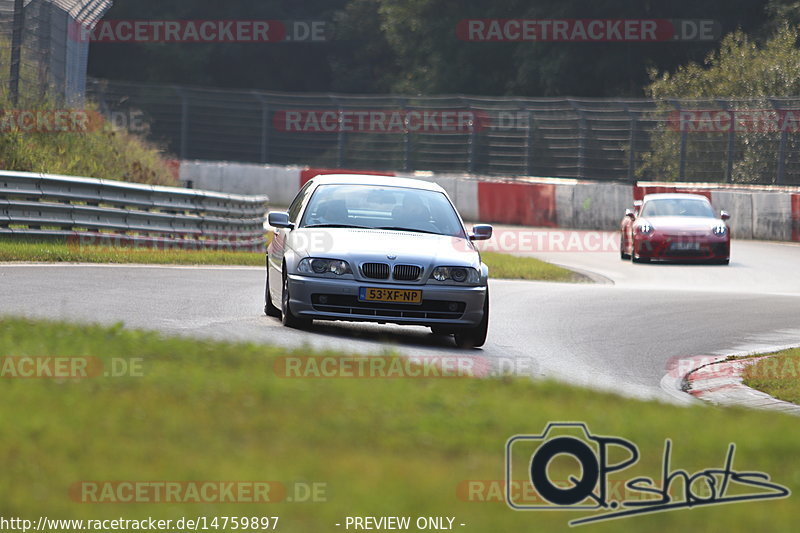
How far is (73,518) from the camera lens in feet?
15.7

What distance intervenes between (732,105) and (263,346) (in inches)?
1075

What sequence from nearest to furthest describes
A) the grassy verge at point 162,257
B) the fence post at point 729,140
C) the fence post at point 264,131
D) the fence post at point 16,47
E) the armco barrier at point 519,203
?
the grassy verge at point 162,257 < the fence post at point 16,47 < the fence post at point 729,140 < the armco barrier at point 519,203 < the fence post at point 264,131

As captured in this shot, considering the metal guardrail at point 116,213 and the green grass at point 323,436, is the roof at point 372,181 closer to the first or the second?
the green grass at point 323,436

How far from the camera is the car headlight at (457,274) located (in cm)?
1197

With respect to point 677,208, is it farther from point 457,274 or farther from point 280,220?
point 457,274

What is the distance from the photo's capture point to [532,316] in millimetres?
15758

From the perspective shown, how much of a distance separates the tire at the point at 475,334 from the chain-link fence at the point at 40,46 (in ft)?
45.5

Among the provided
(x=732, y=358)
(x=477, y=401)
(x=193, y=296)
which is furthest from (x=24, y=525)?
(x=193, y=296)

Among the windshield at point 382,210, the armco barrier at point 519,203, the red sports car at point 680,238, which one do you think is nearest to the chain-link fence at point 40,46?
the red sports car at point 680,238

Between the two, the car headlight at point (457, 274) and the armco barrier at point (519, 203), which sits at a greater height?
the armco barrier at point (519, 203)

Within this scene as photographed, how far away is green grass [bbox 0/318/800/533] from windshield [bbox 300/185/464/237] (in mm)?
4674

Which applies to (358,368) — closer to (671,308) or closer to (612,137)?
(671,308)

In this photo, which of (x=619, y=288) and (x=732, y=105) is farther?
(x=732, y=105)

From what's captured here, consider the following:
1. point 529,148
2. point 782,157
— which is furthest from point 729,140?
point 529,148
